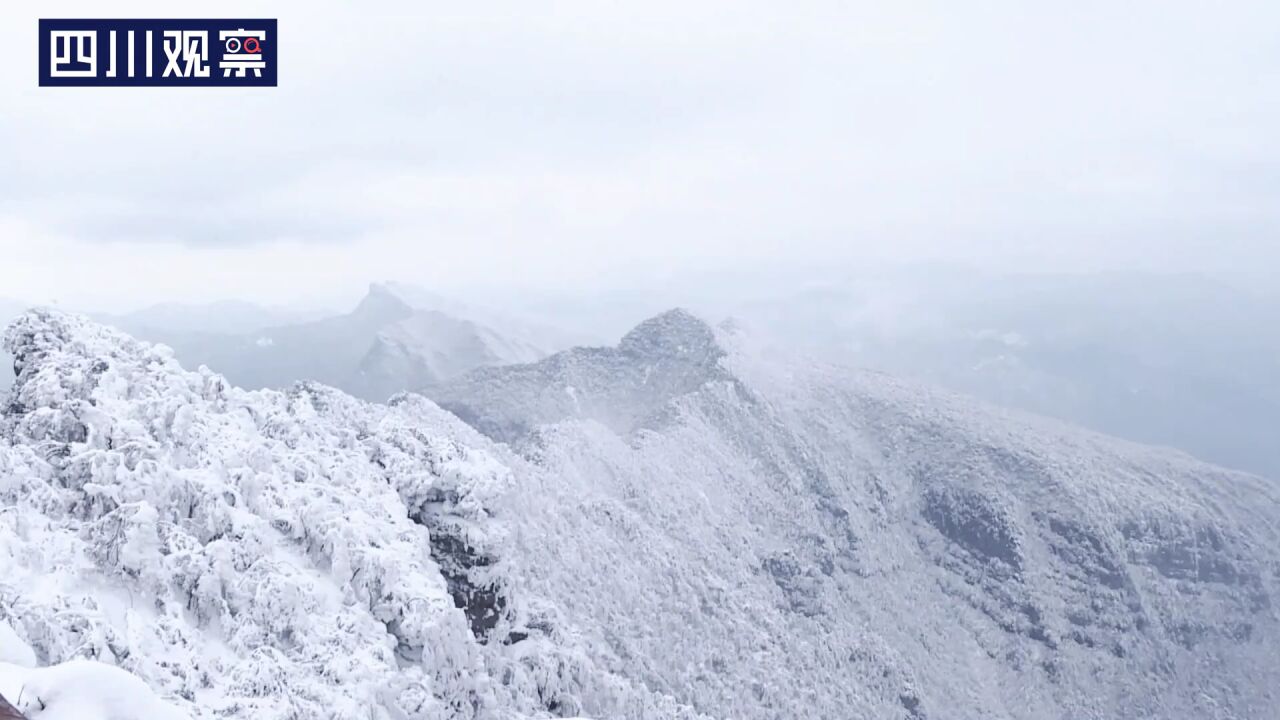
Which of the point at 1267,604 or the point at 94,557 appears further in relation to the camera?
the point at 1267,604

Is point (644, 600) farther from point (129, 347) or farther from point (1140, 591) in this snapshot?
point (1140, 591)

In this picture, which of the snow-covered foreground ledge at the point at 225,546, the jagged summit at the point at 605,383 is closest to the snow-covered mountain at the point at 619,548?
the snow-covered foreground ledge at the point at 225,546

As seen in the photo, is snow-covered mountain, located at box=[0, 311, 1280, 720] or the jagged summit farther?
the jagged summit

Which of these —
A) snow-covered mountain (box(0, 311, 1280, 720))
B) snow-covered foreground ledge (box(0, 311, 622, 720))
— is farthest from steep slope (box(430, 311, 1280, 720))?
snow-covered foreground ledge (box(0, 311, 622, 720))

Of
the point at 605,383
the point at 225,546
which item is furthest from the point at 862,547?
the point at 225,546

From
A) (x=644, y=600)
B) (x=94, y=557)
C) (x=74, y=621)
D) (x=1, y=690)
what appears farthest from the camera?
(x=644, y=600)

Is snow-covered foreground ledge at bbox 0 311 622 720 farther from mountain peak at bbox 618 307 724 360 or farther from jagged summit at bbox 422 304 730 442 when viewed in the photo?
mountain peak at bbox 618 307 724 360

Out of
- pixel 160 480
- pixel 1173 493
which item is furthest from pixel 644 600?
pixel 1173 493

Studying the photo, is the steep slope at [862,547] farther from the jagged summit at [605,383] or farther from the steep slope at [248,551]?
the steep slope at [248,551]
